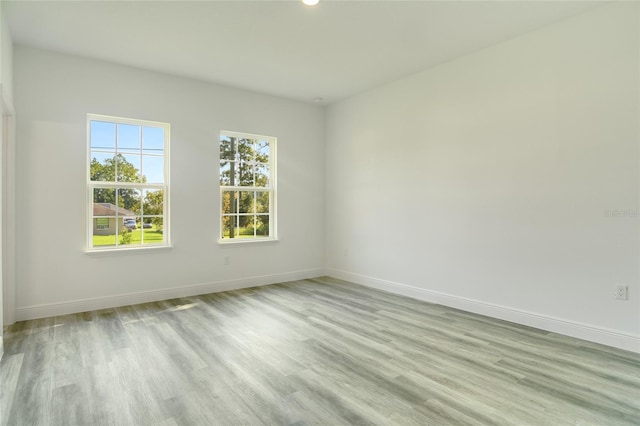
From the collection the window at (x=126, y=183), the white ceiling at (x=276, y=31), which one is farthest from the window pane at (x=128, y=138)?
the white ceiling at (x=276, y=31)

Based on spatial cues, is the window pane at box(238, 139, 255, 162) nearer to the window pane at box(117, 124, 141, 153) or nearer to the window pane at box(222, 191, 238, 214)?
the window pane at box(222, 191, 238, 214)

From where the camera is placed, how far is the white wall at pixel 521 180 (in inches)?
115

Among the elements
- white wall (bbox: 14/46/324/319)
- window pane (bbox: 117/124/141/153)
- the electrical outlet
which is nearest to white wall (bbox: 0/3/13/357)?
white wall (bbox: 14/46/324/319)

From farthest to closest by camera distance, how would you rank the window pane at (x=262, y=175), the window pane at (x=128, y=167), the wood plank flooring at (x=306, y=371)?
the window pane at (x=262, y=175), the window pane at (x=128, y=167), the wood plank flooring at (x=306, y=371)

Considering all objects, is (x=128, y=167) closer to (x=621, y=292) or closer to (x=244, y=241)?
(x=244, y=241)

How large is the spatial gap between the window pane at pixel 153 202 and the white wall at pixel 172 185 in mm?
197

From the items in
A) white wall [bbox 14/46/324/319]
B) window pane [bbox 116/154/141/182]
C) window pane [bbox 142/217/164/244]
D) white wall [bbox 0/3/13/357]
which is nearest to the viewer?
white wall [bbox 0/3/13/357]

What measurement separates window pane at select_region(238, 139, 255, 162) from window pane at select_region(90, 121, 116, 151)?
1.63 meters

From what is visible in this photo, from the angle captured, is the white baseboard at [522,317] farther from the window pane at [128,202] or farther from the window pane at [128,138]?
the window pane at [128,138]

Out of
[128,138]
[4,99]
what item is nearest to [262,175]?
[128,138]

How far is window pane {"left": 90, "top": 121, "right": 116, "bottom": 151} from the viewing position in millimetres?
4094

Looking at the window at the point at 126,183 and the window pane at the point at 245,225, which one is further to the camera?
the window pane at the point at 245,225

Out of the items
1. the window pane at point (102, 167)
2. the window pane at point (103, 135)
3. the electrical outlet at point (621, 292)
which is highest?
the window pane at point (103, 135)

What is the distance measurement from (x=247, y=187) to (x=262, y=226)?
0.65m
